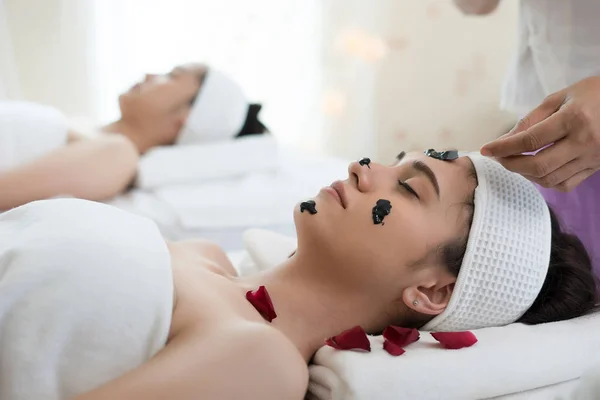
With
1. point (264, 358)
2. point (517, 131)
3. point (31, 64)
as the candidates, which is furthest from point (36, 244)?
point (31, 64)

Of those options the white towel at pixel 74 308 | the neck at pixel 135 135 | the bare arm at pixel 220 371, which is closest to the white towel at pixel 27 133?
the neck at pixel 135 135

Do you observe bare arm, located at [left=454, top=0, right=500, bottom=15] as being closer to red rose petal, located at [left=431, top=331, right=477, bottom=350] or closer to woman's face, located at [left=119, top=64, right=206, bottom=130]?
red rose petal, located at [left=431, top=331, right=477, bottom=350]

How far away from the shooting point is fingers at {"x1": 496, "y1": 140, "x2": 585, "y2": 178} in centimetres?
102

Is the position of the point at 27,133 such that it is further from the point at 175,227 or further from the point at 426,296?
the point at 426,296

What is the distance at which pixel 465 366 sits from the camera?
3.35 feet

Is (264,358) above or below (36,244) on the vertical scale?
below

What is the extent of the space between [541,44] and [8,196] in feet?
4.85

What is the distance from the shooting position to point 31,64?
10.1 ft

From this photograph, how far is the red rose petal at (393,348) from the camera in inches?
40.7

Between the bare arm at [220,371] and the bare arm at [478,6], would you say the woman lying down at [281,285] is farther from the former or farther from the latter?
the bare arm at [478,6]

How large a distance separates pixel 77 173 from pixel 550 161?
140cm

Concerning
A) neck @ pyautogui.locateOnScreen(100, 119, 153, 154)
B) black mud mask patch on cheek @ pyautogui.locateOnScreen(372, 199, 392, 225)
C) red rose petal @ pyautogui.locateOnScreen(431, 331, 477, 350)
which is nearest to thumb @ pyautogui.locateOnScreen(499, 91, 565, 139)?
black mud mask patch on cheek @ pyautogui.locateOnScreen(372, 199, 392, 225)

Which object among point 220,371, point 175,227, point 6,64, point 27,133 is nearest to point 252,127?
point 175,227

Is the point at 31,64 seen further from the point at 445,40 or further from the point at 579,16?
the point at 579,16
